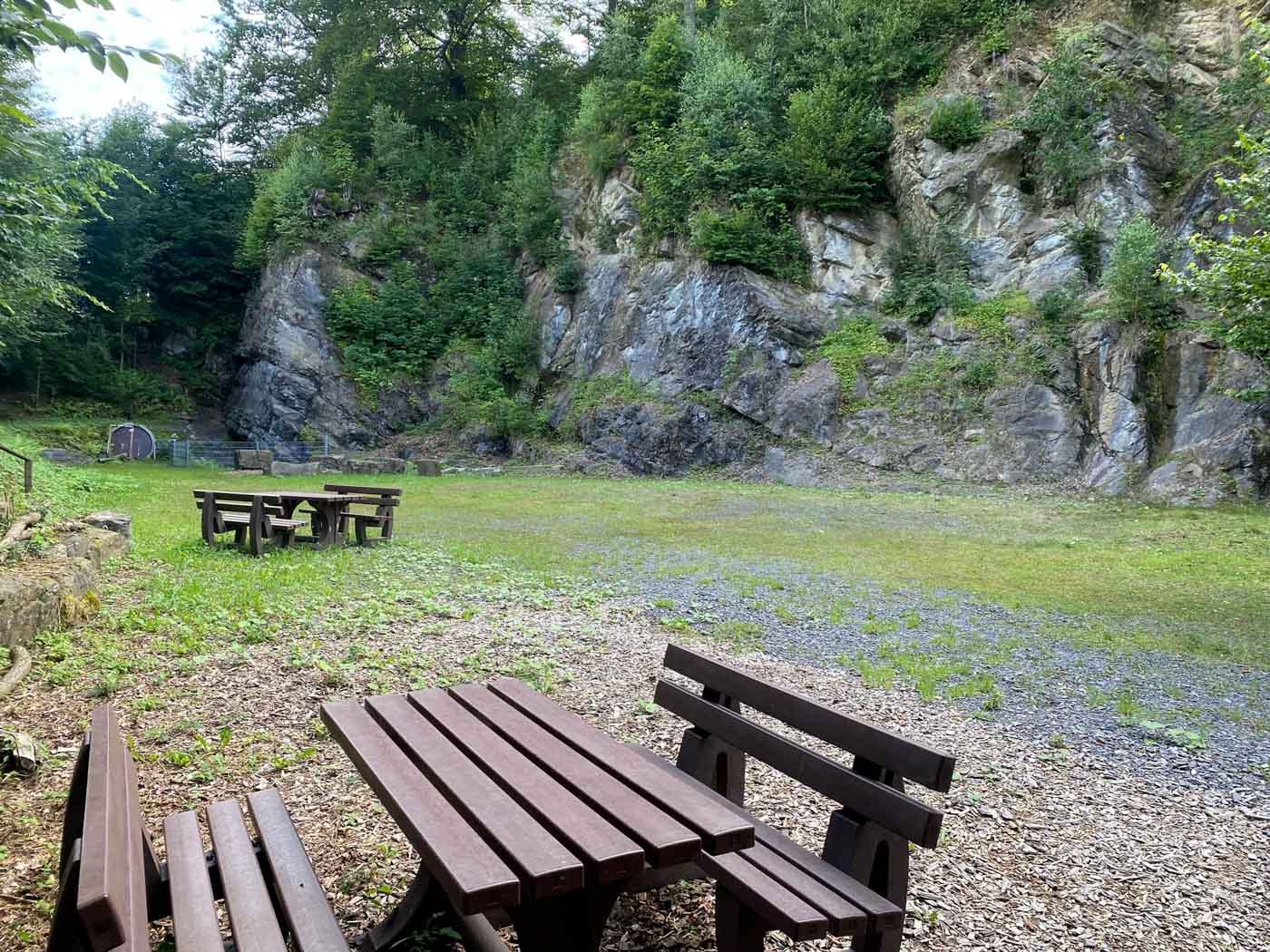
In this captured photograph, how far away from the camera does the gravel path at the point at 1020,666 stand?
4.47m

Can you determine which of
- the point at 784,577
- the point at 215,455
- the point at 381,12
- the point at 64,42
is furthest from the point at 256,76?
the point at 64,42

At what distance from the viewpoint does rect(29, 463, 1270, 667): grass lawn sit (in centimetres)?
724

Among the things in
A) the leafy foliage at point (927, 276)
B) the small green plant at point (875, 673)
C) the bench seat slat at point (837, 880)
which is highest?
the leafy foliage at point (927, 276)

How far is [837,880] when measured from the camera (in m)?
2.19

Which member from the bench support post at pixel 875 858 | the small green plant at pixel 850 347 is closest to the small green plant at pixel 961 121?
the small green plant at pixel 850 347

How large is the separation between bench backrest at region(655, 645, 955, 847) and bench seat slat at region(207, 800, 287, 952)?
1.48m

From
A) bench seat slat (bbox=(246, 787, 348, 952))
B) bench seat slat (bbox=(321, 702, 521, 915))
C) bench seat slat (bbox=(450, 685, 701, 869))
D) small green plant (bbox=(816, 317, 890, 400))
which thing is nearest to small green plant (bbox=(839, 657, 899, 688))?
bench seat slat (bbox=(450, 685, 701, 869))

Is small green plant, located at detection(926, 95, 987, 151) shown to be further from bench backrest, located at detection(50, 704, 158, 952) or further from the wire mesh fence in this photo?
bench backrest, located at detection(50, 704, 158, 952)

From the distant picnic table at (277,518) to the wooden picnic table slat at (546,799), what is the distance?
25.4 feet

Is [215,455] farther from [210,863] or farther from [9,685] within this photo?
[210,863]

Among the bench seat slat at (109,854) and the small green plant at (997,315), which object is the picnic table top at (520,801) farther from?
the small green plant at (997,315)

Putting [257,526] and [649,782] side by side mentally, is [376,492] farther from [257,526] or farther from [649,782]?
[649,782]

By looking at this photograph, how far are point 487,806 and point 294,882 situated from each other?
1.84 feet

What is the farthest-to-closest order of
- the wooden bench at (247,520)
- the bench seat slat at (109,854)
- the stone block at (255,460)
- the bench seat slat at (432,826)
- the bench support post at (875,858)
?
the stone block at (255,460), the wooden bench at (247,520), the bench support post at (875,858), the bench seat slat at (432,826), the bench seat slat at (109,854)
